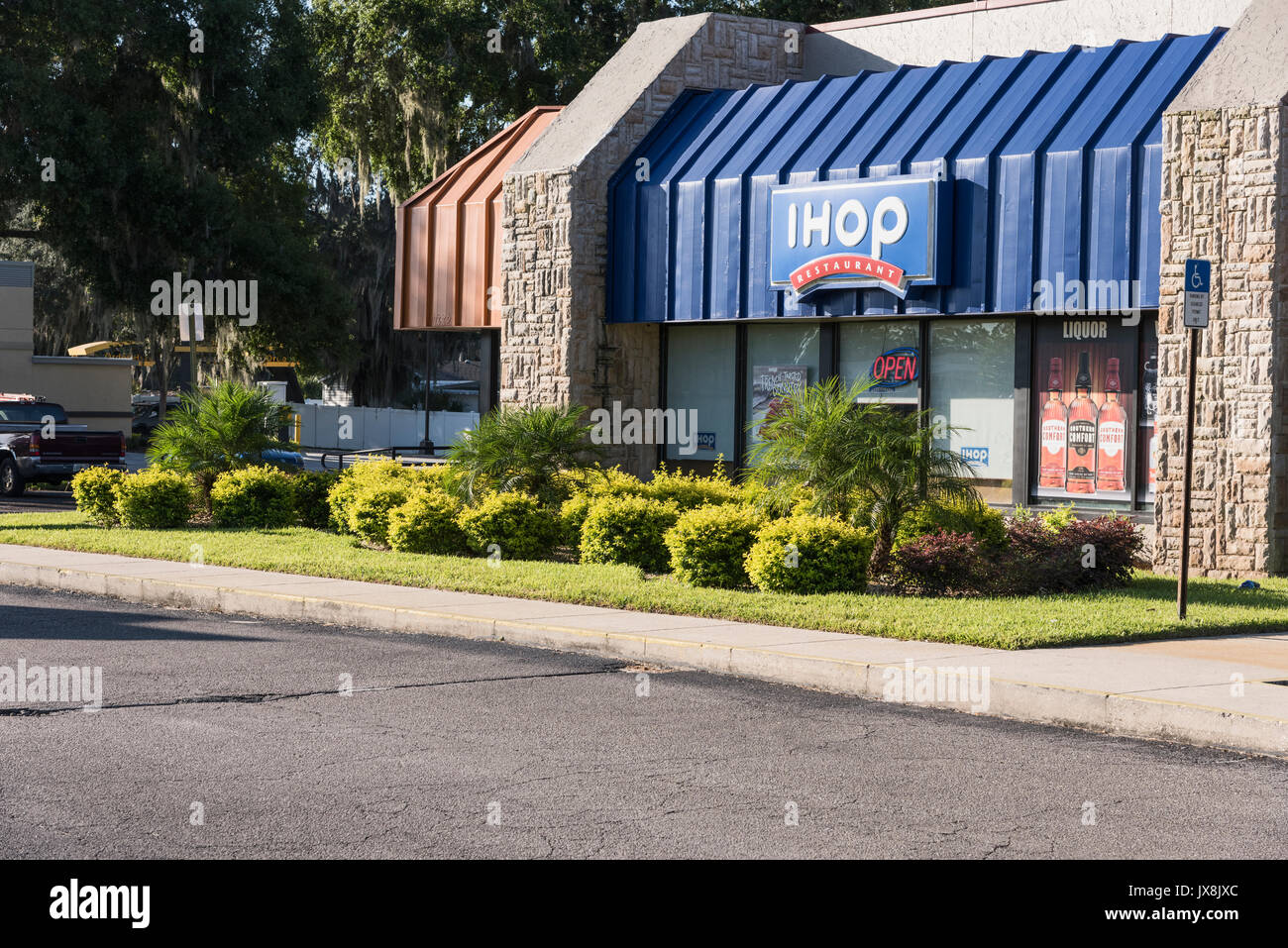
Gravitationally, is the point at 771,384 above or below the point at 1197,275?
below

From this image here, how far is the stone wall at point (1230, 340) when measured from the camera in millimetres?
15312

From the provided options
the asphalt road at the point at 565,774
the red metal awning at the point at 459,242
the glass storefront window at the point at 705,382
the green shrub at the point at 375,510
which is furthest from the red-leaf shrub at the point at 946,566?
the red metal awning at the point at 459,242

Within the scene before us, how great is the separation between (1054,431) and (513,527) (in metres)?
6.44

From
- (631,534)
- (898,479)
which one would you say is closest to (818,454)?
(898,479)

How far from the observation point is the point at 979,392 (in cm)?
1891

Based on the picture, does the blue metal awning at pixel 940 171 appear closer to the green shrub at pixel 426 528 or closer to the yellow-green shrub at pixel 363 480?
the yellow-green shrub at pixel 363 480

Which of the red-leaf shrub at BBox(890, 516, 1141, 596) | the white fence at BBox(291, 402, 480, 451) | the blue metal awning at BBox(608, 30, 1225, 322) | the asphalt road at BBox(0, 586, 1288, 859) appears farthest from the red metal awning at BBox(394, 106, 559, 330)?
the white fence at BBox(291, 402, 480, 451)

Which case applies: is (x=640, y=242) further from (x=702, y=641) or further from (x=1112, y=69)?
(x=702, y=641)

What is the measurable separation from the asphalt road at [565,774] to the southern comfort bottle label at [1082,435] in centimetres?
839

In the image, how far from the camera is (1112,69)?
17.9m

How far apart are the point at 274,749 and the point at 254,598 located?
20.7 feet

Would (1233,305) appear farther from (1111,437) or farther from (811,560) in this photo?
(811,560)

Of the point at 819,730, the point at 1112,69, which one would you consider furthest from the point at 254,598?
the point at 1112,69

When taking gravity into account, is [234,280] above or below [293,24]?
below
